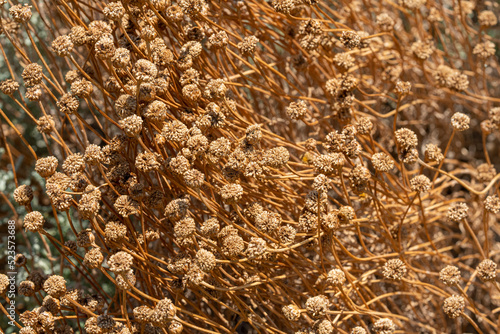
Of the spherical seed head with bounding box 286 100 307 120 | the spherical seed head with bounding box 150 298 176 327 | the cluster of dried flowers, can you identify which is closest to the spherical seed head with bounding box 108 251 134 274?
the cluster of dried flowers

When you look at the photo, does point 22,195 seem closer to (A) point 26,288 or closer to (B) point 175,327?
(A) point 26,288

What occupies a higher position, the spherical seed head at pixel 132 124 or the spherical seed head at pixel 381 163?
the spherical seed head at pixel 132 124

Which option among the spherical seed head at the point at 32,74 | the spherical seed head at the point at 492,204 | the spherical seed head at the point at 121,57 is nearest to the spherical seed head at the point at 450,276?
the spherical seed head at the point at 492,204

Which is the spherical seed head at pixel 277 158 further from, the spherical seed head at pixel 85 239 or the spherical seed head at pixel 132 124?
the spherical seed head at pixel 85 239

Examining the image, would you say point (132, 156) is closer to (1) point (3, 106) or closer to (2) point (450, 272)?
(2) point (450, 272)

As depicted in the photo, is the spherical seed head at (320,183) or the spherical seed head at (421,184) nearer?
the spherical seed head at (320,183)

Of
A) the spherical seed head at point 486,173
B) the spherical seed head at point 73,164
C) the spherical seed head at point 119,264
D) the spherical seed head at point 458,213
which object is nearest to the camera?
the spherical seed head at point 119,264

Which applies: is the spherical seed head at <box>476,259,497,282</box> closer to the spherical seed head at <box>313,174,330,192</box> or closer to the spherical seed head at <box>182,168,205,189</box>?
the spherical seed head at <box>313,174,330,192</box>

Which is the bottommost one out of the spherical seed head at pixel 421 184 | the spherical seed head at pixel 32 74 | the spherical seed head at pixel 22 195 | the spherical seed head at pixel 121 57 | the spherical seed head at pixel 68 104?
the spherical seed head at pixel 421 184

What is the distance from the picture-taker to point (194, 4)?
1306mm

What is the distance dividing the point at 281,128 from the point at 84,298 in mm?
943

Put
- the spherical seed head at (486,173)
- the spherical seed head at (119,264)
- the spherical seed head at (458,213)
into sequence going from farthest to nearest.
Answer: the spherical seed head at (486,173)
the spherical seed head at (458,213)
the spherical seed head at (119,264)

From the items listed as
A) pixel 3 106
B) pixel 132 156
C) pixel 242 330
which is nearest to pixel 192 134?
pixel 132 156

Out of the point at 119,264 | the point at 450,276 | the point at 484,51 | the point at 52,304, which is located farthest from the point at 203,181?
the point at 484,51
